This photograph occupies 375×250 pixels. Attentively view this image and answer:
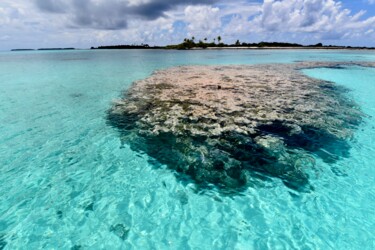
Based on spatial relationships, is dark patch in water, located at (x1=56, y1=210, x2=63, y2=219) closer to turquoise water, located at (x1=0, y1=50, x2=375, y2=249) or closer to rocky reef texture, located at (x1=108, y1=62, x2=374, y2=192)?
turquoise water, located at (x1=0, y1=50, x2=375, y2=249)

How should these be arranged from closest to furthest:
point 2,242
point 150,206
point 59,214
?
1. point 2,242
2. point 59,214
3. point 150,206

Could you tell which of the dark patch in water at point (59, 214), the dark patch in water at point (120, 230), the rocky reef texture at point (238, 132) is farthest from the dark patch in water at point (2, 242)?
the rocky reef texture at point (238, 132)

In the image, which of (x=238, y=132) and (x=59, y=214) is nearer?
(x=59, y=214)

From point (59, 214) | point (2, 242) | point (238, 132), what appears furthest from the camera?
point (238, 132)

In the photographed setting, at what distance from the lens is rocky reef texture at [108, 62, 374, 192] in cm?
903

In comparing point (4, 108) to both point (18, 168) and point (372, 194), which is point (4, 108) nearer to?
point (18, 168)

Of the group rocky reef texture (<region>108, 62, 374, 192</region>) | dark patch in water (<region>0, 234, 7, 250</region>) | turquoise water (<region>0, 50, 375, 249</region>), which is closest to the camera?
dark patch in water (<region>0, 234, 7, 250</region>)

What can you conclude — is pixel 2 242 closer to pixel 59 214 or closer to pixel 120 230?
pixel 59 214

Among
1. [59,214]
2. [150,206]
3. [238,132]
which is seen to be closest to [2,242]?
[59,214]

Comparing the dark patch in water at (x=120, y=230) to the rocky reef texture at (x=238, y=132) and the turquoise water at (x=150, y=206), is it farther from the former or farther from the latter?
the rocky reef texture at (x=238, y=132)

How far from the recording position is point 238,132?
12070 mm

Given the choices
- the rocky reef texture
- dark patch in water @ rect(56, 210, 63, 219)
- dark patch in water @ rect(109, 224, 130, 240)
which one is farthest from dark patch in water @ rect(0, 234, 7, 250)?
the rocky reef texture

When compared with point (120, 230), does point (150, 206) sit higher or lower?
lower

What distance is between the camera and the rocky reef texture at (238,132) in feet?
29.6
